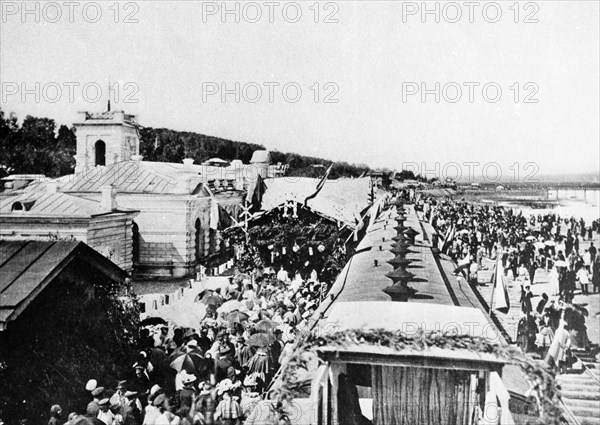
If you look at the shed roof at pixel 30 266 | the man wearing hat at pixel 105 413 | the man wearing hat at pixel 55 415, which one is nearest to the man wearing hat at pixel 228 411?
the man wearing hat at pixel 105 413

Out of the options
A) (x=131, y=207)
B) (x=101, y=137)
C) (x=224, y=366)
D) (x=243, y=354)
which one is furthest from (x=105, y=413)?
(x=101, y=137)

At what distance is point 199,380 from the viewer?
8.35 m

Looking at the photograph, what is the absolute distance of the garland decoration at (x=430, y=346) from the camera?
583 centimetres

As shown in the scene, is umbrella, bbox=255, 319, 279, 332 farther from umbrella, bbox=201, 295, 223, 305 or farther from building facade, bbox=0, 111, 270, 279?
building facade, bbox=0, 111, 270, 279

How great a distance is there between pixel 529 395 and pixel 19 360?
22.3 feet

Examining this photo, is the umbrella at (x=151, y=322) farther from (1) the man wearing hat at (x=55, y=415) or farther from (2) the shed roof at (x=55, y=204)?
(2) the shed roof at (x=55, y=204)

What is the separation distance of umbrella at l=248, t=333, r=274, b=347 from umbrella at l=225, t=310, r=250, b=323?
3.84 feet

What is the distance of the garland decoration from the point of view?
230 inches

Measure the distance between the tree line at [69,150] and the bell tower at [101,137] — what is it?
4.95 m

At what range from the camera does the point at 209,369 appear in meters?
8.39

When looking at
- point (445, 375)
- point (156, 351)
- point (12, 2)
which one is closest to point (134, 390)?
point (156, 351)

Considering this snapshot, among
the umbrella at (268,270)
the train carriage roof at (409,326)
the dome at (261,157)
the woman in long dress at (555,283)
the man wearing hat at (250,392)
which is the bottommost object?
the man wearing hat at (250,392)

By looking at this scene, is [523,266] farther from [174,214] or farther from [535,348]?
[174,214]

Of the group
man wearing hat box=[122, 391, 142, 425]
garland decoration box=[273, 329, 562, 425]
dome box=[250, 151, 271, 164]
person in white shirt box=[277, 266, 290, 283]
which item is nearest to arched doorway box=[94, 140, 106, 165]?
dome box=[250, 151, 271, 164]
